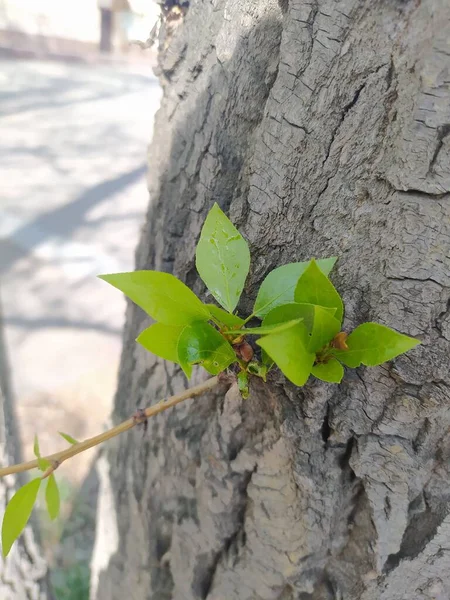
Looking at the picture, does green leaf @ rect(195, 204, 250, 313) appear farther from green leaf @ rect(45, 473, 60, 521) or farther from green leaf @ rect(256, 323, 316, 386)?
green leaf @ rect(45, 473, 60, 521)

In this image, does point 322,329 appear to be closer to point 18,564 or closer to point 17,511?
point 17,511

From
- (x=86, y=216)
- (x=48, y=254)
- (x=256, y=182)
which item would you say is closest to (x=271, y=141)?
(x=256, y=182)

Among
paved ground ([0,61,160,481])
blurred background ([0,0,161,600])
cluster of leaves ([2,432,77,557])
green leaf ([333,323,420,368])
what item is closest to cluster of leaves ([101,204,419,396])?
green leaf ([333,323,420,368])

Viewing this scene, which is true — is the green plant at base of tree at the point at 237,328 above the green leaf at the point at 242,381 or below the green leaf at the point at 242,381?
above

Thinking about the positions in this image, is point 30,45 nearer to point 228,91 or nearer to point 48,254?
point 48,254

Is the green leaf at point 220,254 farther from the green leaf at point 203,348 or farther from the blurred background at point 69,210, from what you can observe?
the blurred background at point 69,210

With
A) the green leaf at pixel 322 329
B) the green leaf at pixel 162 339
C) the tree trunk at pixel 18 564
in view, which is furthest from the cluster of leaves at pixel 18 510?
the tree trunk at pixel 18 564
